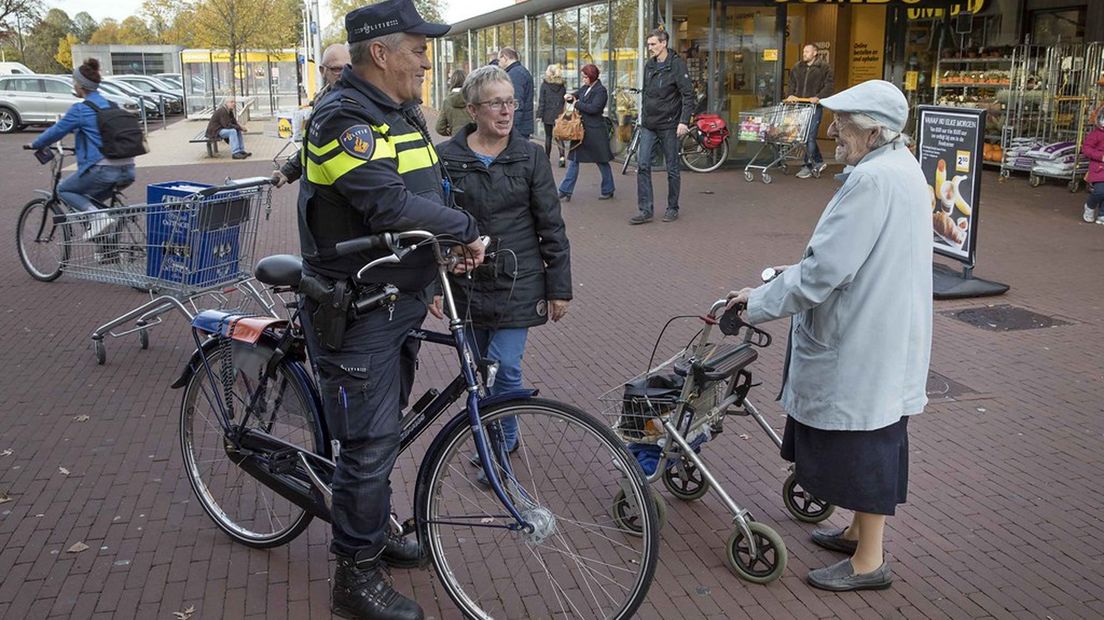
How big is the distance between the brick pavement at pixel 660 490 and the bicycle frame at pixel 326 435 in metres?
0.37

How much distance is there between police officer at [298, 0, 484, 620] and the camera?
9.75 feet

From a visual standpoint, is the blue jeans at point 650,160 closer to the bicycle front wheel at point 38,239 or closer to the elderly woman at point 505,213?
the bicycle front wheel at point 38,239

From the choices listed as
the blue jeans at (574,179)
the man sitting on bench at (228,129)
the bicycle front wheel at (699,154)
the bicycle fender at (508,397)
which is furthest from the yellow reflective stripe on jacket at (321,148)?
the man sitting on bench at (228,129)

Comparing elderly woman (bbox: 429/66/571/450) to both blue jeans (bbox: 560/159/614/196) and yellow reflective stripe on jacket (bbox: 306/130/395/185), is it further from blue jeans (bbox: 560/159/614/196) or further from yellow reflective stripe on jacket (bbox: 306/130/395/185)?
blue jeans (bbox: 560/159/614/196)

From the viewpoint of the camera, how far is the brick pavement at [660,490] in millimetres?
3566

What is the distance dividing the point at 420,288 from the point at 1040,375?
4350mm

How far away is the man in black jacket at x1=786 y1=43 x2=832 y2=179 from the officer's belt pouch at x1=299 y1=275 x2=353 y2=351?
1260 cm

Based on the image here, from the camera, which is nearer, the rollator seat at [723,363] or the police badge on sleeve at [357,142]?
the police badge on sleeve at [357,142]

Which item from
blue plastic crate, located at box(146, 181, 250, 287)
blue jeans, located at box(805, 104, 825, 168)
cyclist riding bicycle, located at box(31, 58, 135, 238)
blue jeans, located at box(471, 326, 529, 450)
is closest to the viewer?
blue jeans, located at box(471, 326, 529, 450)

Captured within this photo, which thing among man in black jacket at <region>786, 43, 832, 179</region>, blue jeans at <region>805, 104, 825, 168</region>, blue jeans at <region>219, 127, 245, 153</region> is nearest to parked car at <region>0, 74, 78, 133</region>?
blue jeans at <region>219, 127, 245, 153</region>

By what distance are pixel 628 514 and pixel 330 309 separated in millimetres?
1188

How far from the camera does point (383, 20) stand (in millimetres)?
3045

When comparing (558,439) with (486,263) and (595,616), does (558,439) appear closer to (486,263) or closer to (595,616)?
(595,616)

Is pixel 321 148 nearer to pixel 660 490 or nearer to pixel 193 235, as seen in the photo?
pixel 660 490
